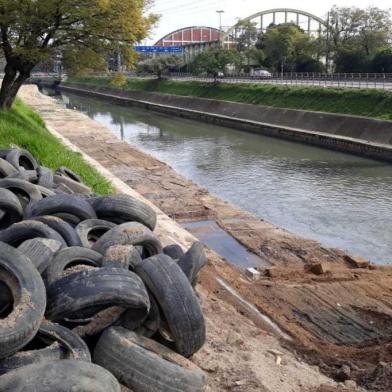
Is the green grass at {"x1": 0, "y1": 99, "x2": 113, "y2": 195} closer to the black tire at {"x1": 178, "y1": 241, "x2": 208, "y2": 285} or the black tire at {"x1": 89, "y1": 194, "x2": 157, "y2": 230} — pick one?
the black tire at {"x1": 89, "y1": 194, "x2": 157, "y2": 230}

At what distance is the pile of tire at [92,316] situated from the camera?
4.57m

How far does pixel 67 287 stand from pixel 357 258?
25.9 feet

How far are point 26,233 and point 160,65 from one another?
6927cm

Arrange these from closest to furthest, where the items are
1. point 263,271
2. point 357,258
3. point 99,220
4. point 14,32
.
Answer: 1. point 99,220
2. point 263,271
3. point 357,258
4. point 14,32

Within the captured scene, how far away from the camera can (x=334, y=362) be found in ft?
22.3

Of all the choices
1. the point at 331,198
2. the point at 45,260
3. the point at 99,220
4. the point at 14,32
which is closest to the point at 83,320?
the point at 45,260

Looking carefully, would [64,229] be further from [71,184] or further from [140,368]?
[71,184]

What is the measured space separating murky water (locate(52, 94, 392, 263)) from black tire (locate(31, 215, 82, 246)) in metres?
8.28

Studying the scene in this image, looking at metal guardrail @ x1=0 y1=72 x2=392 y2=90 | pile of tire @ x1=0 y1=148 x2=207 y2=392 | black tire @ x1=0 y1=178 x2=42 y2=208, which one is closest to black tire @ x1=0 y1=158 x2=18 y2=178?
black tire @ x1=0 y1=178 x2=42 y2=208

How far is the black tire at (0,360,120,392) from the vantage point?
163 inches

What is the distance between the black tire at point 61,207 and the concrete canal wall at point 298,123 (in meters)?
20.2

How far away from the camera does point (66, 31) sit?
23438mm

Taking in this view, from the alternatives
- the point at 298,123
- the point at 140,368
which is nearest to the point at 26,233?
the point at 140,368

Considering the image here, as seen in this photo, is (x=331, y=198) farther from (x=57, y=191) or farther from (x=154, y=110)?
(x=154, y=110)
